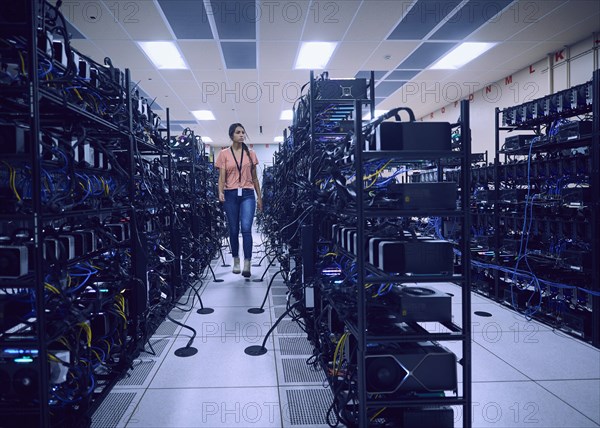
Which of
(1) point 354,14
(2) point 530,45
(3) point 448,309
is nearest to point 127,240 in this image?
(3) point 448,309

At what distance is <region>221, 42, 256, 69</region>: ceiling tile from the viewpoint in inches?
215

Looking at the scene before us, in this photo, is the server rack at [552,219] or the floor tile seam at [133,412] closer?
the floor tile seam at [133,412]

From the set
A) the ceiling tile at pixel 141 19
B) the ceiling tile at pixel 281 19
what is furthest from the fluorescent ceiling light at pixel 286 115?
the ceiling tile at pixel 141 19

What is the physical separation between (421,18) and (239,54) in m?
2.63

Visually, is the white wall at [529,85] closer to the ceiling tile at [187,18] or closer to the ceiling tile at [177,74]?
the ceiling tile at [187,18]

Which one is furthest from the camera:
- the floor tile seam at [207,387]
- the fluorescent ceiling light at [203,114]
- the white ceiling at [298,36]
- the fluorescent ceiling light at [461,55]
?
Result: the fluorescent ceiling light at [203,114]

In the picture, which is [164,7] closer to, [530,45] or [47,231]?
[47,231]

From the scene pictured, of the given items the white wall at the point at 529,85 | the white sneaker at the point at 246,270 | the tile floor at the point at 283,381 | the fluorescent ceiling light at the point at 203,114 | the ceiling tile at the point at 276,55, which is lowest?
the tile floor at the point at 283,381

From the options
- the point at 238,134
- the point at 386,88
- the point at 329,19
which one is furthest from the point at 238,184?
the point at 386,88

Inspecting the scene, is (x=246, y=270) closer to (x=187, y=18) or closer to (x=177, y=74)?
(x=187, y=18)

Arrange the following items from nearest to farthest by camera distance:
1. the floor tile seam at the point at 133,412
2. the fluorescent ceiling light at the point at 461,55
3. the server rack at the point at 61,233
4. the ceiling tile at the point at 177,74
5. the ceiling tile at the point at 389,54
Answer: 1. the server rack at the point at 61,233
2. the floor tile seam at the point at 133,412
3. the ceiling tile at the point at 389,54
4. the fluorescent ceiling light at the point at 461,55
5. the ceiling tile at the point at 177,74

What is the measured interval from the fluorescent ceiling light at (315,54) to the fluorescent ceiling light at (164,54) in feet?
5.98

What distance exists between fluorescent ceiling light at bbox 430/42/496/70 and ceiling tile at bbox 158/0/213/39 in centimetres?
368

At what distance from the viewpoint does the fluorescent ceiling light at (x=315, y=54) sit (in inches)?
219
